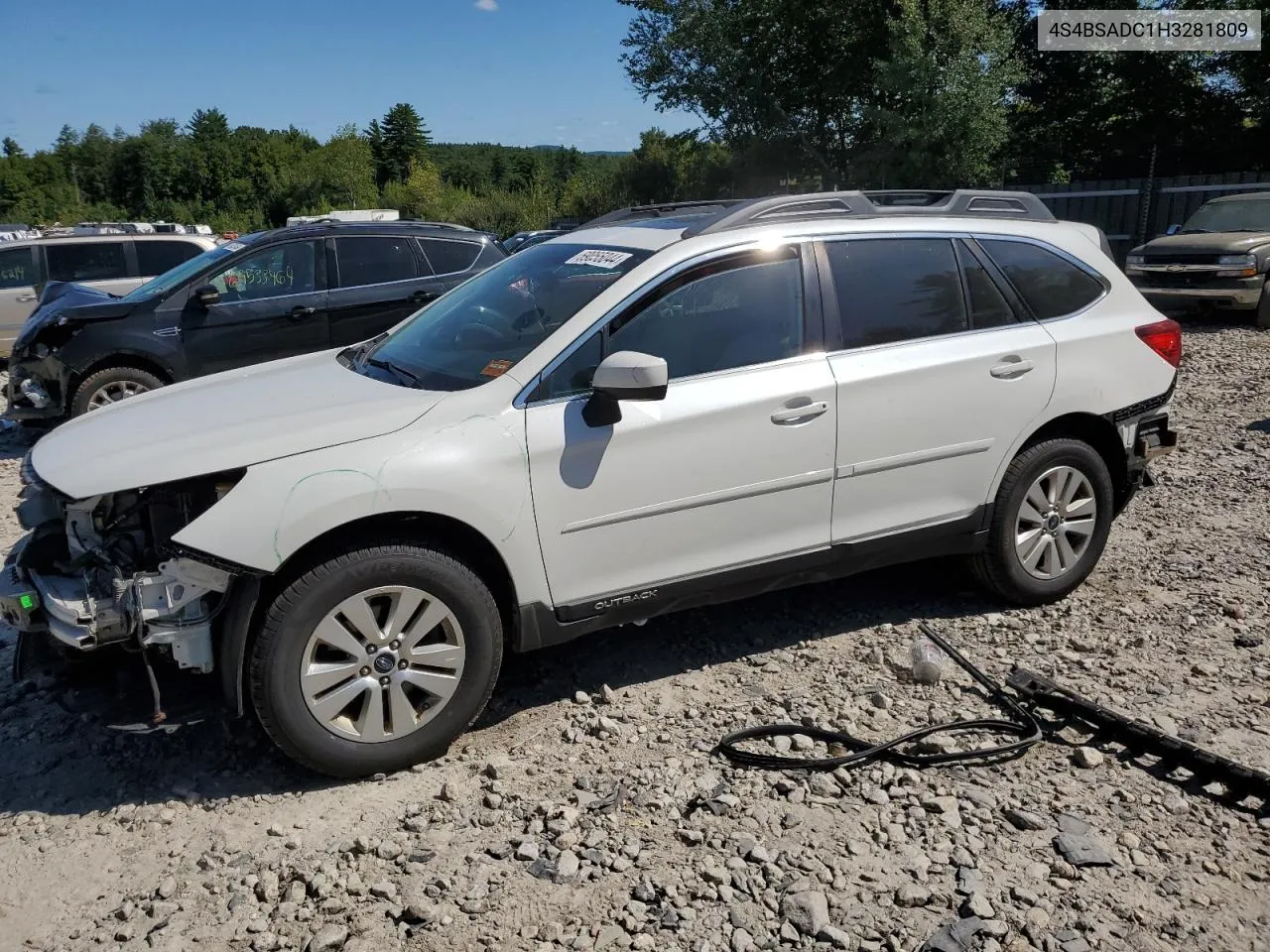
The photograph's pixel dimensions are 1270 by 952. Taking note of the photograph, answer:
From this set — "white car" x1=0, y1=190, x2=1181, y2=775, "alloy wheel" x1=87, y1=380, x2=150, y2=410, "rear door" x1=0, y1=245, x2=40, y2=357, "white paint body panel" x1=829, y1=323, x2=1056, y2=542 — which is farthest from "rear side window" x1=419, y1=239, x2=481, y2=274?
"rear door" x1=0, y1=245, x2=40, y2=357

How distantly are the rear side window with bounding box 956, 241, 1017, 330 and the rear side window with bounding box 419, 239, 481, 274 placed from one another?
5.91 metres

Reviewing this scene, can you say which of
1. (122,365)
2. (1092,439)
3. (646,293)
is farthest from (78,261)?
(1092,439)

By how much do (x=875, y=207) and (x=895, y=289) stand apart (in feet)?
1.40

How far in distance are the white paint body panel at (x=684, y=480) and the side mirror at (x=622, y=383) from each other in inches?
2.3

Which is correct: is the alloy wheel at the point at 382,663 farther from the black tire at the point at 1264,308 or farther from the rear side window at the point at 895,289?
the black tire at the point at 1264,308

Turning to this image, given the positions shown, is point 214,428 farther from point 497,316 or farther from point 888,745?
point 888,745

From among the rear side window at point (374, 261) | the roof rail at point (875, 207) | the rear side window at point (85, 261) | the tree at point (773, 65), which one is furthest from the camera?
the tree at point (773, 65)

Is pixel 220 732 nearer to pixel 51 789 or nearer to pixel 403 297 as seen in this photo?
pixel 51 789

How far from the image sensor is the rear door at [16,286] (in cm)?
1274

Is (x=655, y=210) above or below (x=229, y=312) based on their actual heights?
above

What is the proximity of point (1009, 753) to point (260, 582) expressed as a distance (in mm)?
2622

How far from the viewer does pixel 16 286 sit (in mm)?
12828

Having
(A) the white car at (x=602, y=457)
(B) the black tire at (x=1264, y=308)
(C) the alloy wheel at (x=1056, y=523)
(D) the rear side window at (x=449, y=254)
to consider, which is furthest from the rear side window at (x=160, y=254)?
(B) the black tire at (x=1264, y=308)

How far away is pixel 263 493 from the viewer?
3.18 meters
